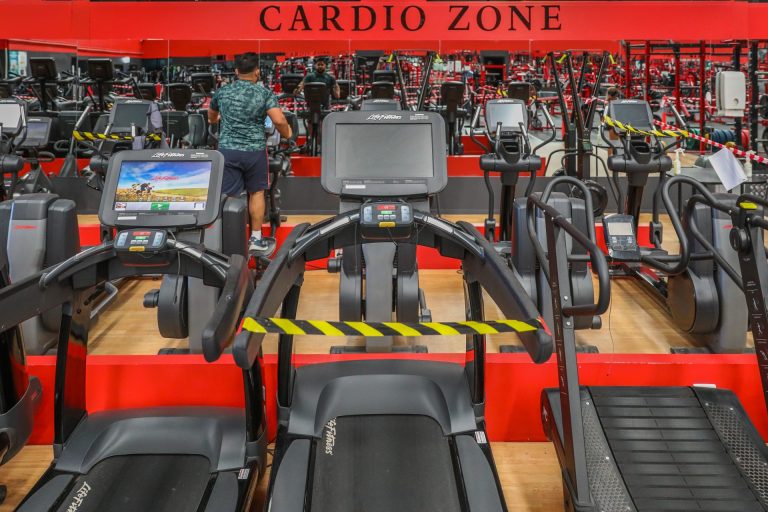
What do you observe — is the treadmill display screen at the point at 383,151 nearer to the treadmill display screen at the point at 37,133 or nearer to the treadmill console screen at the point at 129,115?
the treadmill console screen at the point at 129,115

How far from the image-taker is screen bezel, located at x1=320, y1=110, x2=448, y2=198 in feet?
9.30

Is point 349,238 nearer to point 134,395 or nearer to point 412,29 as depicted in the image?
point 134,395

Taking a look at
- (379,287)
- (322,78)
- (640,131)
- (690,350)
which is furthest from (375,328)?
(322,78)

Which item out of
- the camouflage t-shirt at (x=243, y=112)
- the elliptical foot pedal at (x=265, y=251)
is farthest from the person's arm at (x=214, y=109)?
the elliptical foot pedal at (x=265, y=251)

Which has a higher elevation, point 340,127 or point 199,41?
point 199,41

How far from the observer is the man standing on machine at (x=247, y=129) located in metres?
4.73

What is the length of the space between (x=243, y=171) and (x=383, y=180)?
2.34 m

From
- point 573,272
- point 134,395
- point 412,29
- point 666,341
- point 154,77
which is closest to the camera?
point 134,395

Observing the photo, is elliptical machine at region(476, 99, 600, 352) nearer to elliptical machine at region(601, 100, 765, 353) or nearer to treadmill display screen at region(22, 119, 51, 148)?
elliptical machine at region(601, 100, 765, 353)

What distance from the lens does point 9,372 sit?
2377 mm

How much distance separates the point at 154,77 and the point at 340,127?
5.35 m

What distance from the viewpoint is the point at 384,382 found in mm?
2697

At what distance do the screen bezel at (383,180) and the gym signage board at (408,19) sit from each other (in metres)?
4.36

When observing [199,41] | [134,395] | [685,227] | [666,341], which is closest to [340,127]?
[134,395]
